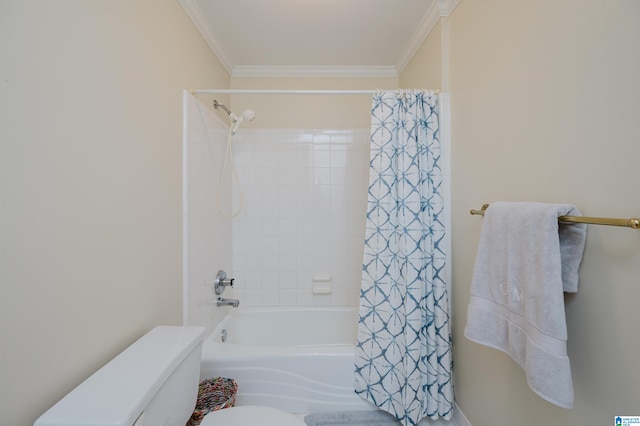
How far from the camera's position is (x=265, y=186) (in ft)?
7.98

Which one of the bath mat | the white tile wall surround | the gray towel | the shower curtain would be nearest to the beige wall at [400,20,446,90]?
the shower curtain


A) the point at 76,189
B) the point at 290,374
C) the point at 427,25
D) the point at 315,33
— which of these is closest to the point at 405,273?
the point at 290,374

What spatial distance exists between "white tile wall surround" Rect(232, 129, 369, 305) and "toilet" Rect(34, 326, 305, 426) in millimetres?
1304

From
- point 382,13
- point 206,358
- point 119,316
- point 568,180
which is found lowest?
point 206,358

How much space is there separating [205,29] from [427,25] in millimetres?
1439

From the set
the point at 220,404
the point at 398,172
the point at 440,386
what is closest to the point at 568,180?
the point at 398,172

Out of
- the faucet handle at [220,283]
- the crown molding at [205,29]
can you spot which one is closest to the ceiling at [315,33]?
the crown molding at [205,29]

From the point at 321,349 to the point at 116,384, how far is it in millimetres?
1079

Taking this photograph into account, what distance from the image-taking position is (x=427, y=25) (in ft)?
5.73

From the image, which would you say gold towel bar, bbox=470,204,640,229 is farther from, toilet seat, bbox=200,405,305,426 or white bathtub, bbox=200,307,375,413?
white bathtub, bbox=200,307,375,413

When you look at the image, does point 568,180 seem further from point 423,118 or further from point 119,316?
point 119,316

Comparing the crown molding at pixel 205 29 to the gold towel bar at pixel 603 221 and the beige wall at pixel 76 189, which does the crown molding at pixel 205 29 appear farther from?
the gold towel bar at pixel 603 221

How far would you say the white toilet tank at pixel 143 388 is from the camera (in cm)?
66

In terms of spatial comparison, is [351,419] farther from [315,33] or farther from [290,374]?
[315,33]
